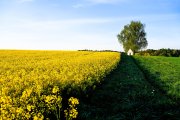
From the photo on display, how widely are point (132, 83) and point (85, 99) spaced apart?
252 inches

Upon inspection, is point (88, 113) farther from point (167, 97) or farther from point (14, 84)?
point (167, 97)

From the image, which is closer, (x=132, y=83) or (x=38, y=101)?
(x=38, y=101)

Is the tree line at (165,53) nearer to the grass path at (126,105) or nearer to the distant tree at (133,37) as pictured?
the distant tree at (133,37)

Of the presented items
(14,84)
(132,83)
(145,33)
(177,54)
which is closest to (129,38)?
(145,33)

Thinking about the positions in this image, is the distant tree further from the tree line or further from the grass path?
the grass path

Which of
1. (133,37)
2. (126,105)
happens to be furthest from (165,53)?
(126,105)

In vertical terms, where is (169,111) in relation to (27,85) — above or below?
below

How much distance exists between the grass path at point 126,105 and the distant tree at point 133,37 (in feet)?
314

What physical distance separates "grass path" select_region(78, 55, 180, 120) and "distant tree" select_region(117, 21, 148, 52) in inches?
3764

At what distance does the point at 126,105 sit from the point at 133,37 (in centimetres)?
10219

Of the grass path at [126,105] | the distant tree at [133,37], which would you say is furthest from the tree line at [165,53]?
the grass path at [126,105]

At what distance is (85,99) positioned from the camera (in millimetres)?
14211

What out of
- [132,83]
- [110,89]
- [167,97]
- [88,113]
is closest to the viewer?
[88,113]

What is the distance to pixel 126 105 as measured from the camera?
Result: 45.6 ft
